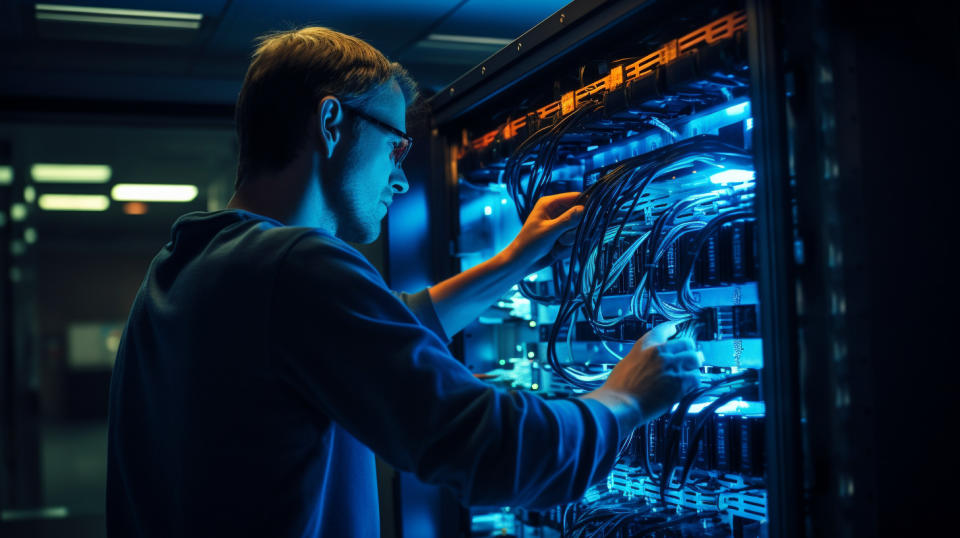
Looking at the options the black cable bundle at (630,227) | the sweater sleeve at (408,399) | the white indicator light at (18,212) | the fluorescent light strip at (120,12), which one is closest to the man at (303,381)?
the sweater sleeve at (408,399)

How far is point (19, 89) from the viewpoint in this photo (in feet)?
7.67

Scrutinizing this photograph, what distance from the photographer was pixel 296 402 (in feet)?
2.78

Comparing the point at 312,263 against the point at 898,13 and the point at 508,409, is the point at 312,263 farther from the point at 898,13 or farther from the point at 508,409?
the point at 898,13

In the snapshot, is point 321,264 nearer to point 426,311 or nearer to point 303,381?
point 303,381

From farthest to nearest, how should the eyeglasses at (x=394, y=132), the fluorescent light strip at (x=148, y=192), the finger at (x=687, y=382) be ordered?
the fluorescent light strip at (x=148, y=192) < the eyeglasses at (x=394, y=132) < the finger at (x=687, y=382)

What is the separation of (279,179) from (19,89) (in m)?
1.84

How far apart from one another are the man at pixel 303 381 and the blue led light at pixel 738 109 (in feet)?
1.31

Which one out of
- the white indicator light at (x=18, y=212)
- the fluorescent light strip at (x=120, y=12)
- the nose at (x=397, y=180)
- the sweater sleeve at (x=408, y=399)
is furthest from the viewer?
the white indicator light at (x=18, y=212)

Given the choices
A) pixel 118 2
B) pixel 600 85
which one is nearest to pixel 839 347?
pixel 600 85

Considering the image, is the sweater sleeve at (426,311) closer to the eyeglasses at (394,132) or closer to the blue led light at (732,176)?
the eyeglasses at (394,132)

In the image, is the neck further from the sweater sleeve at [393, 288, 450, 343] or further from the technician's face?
the sweater sleeve at [393, 288, 450, 343]

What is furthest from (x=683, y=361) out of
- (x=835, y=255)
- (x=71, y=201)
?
(x=71, y=201)

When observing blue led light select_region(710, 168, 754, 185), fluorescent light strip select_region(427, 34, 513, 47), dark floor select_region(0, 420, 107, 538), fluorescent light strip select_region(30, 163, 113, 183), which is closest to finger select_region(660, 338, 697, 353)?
blue led light select_region(710, 168, 754, 185)

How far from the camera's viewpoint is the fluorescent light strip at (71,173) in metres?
6.68
